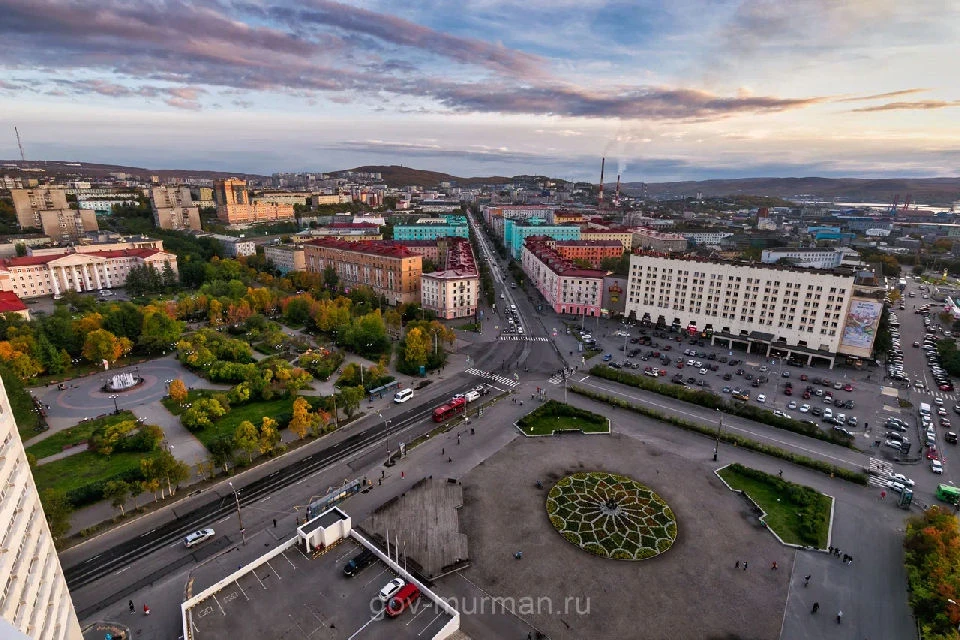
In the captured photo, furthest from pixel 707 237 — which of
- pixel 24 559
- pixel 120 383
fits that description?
pixel 24 559

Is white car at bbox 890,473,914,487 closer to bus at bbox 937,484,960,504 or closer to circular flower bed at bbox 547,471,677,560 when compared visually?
bus at bbox 937,484,960,504

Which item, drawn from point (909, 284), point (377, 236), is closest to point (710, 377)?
point (909, 284)

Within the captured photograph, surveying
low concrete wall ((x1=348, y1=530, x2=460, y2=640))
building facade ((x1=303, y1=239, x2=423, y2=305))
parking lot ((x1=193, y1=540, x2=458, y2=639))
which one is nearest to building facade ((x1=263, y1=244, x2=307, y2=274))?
building facade ((x1=303, y1=239, x2=423, y2=305))

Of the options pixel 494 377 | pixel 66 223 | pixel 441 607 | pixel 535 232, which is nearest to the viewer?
pixel 441 607

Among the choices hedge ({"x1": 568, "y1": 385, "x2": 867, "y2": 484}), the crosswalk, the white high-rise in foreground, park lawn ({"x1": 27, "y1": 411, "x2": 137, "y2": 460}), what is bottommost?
the crosswalk

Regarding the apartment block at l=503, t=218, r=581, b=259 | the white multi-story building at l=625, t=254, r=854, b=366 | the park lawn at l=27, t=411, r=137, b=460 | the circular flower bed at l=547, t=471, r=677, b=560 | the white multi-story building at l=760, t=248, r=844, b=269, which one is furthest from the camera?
the apartment block at l=503, t=218, r=581, b=259

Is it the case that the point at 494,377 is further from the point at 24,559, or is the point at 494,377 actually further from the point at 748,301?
the point at 24,559
